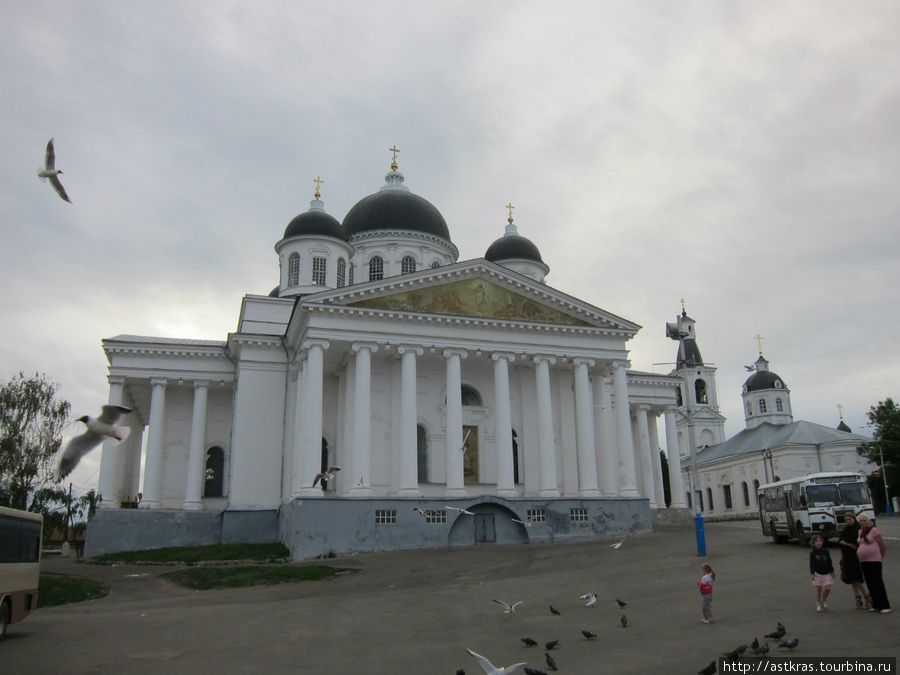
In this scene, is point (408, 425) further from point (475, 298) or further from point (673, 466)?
Result: point (673, 466)

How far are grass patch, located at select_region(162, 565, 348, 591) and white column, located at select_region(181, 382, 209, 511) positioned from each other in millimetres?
11194

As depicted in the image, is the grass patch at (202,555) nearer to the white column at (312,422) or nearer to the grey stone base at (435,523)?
the grey stone base at (435,523)

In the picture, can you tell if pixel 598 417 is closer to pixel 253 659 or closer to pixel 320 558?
pixel 320 558

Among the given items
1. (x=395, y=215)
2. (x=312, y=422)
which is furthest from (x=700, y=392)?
(x=312, y=422)

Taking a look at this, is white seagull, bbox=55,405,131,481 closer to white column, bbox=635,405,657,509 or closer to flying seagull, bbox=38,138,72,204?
flying seagull, bbox=38,138,72,204

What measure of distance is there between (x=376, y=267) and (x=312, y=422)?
16105mm

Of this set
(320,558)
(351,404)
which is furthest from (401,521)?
(351,404)

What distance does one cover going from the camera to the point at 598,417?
34.4 metres

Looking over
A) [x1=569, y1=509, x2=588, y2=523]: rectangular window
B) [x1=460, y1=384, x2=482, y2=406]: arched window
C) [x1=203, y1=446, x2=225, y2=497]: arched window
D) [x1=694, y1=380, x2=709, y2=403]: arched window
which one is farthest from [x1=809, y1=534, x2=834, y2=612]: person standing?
[x1=694, y1=380, x2=709, y2=403]: arched window

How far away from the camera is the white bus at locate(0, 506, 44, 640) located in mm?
12672

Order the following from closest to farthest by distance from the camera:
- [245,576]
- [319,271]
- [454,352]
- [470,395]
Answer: [245,576], [454,352], [470,395], [319,271]

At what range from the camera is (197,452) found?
112 feet

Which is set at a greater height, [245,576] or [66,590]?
[245,576]

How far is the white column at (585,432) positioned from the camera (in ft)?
103
